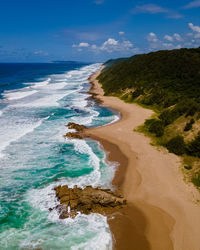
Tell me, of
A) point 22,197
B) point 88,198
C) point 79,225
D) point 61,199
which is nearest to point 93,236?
point 79,225

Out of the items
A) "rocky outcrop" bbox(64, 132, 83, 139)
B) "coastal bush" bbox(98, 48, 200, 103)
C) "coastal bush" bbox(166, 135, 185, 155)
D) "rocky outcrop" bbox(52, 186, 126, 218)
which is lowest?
"rocky outcrop" bbox(52, 186, 126, 218)

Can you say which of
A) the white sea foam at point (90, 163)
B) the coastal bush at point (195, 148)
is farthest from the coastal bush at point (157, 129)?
the white sea foam at point (90, 163)

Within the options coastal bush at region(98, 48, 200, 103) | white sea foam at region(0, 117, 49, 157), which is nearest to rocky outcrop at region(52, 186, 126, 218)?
white sea foam at region(0, 117, 49, 157)

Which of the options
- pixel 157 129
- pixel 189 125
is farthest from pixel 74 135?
pixel 189 125

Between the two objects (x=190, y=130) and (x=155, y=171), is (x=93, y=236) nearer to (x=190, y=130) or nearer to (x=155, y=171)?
(x=155, y=171)

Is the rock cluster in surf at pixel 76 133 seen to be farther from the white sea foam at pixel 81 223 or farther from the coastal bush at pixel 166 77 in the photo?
the coastal bush at pixel 166 77

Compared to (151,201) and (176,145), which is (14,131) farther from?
(151,201)

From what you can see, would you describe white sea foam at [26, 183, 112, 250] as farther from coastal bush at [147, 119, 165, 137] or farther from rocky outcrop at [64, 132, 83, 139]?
coastal bush at [147, 119, 165, 137]
